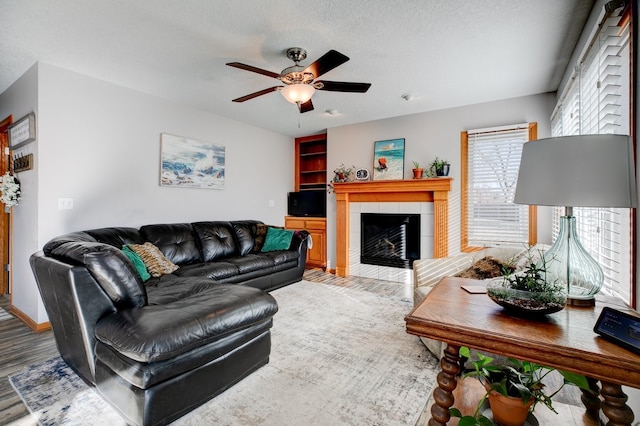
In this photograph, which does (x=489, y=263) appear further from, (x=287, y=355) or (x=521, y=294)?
(x=287, y=355)

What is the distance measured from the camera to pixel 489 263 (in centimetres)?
233

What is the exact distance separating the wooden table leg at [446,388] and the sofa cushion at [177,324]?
45.8 inches

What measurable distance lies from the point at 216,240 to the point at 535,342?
145 inches

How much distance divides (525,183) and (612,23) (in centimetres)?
129

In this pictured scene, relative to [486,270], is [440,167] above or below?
above

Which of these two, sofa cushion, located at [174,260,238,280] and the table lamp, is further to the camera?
sofa cushion, located at [174,260,238,280]

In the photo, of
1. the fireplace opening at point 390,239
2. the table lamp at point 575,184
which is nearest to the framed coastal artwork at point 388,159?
the fireplace opening at point 390,239

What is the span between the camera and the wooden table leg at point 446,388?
3.58 feet

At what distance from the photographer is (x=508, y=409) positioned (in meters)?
1.12

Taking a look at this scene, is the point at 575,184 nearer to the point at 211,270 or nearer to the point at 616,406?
the point at 616,406

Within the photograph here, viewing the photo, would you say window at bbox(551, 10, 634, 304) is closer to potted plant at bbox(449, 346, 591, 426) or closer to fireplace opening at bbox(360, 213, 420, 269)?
potted plant at bbox(449, 346, 591, 426)

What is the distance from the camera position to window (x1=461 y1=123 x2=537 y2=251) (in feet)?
12.2

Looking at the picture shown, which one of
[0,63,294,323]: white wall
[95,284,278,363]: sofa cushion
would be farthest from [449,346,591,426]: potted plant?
[0,63,294,323]: white wall

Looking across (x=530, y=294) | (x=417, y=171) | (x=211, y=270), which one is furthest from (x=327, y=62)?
(x=417, y=171)
